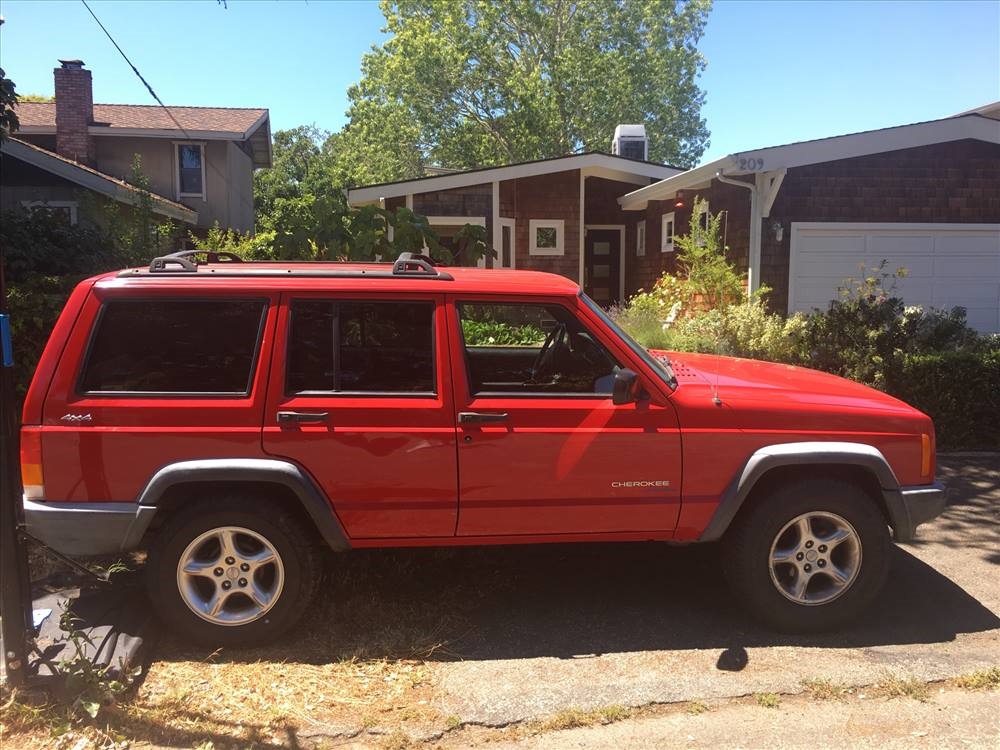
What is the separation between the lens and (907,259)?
38.0 ft

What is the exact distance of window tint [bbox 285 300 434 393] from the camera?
3.69 metres

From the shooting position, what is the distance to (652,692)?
133 inches

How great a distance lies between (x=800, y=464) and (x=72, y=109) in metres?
22.0

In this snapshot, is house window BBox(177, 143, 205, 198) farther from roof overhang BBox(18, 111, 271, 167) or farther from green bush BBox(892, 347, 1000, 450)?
green bush BBox(892, 347, 1000, 450)

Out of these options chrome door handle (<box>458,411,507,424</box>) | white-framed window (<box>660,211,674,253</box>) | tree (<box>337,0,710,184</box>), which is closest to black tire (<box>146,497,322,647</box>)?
chrome door handle (<box>458,411,507,424</box>)

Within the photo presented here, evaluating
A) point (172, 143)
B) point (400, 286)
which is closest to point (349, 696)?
point (400, 286)

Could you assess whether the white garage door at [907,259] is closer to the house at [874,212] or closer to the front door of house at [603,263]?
the house at [874,212]

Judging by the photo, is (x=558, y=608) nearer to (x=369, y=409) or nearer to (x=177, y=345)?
(x=369, y=409)

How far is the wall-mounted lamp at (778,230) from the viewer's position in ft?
36.8

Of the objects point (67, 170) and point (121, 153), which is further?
point (121, 153)

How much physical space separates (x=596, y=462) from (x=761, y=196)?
28.9 ft

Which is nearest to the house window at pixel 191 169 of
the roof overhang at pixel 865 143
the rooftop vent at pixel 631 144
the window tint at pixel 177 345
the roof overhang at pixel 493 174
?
the roof overhang at pixel 493 174

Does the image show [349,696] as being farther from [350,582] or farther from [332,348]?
[332,348]

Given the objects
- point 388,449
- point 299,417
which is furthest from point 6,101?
point 388,449
